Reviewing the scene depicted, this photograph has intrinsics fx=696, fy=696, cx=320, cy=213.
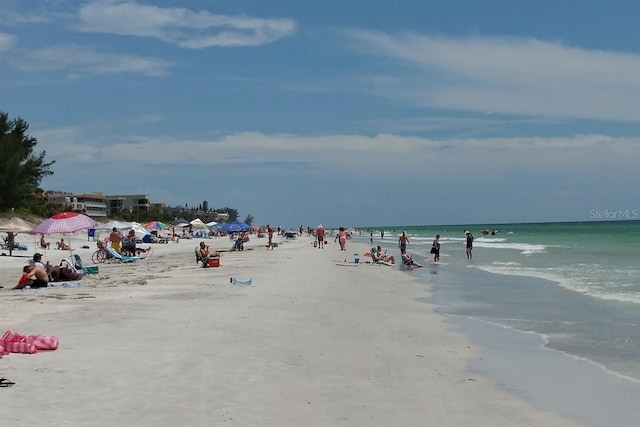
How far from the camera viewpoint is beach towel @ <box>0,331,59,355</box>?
25.3 feet

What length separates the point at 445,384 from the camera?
7312 millimetres

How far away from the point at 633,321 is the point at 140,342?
28.2ft

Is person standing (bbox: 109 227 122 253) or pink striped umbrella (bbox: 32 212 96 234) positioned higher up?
pink striped umbrella (bbox: 32 212 96 234)

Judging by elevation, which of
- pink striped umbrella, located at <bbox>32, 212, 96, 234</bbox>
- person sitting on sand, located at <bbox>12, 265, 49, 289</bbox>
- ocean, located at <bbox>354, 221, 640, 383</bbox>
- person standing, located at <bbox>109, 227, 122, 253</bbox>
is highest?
pink striped umbrella, located at <bbox>32, 212, 96, 234</bbox>

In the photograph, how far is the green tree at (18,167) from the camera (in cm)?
5484

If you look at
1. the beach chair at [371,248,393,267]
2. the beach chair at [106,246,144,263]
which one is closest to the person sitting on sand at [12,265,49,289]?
the beach chair at [106,246,144,263]

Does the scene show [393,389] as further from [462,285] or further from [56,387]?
[462,285]

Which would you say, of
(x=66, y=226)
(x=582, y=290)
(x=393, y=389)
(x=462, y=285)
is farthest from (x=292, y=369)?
(x=66, y=226)

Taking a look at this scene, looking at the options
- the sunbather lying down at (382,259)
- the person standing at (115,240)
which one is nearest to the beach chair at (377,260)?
the sunbather lying down at (382,259)

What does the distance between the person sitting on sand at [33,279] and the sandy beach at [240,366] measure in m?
1.25

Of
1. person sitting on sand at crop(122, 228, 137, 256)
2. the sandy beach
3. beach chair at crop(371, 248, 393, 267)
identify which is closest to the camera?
the sandy beach

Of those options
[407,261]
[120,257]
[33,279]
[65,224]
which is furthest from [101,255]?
[33,279]

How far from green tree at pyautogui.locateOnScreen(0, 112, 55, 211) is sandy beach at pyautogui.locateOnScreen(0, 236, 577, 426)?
4443cm

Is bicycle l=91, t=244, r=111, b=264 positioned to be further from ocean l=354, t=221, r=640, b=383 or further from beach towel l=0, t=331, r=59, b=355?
beach towel l=0, t=331, r=59, b=355
